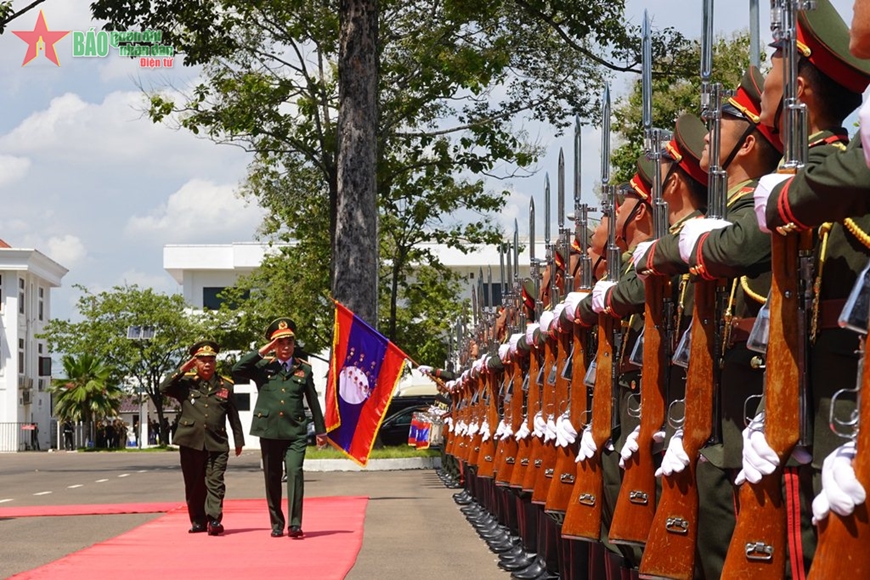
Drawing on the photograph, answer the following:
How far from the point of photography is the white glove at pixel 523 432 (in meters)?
8.55

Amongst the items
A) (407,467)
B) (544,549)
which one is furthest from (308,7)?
(544,549)

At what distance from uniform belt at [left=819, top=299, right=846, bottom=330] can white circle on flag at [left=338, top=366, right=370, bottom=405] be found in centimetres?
1251

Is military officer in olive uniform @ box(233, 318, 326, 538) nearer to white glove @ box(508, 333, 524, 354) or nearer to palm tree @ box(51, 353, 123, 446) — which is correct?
white glove @ box(508, 333, 524, 354)

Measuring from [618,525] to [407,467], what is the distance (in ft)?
68.4

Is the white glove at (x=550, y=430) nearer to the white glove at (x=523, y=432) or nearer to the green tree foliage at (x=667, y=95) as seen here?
the white glove at (x=523, y=432)

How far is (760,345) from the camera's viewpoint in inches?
150

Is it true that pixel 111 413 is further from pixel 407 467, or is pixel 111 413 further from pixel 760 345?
pixel 760 345

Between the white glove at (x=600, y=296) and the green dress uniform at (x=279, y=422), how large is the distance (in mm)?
5765

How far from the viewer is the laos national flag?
15836 mm

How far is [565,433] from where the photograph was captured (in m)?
6.71

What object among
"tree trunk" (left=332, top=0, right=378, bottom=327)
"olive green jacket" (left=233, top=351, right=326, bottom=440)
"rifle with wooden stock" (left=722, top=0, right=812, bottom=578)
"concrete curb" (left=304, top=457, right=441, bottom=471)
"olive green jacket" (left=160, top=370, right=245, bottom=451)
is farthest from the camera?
"concrete curb" (left=304, top=457, right=441, bottom=471)

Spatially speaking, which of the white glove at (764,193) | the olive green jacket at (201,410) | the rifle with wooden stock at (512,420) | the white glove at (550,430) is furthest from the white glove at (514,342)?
the white glove at (764,193)

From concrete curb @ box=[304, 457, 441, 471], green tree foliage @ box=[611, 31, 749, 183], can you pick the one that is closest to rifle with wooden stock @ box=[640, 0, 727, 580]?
green tree foliage @ box=[611, 31, 749, 183]

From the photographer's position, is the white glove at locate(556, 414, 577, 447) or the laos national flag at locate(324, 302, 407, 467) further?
the laos national flag at locate(324, 302, 407, 467)
